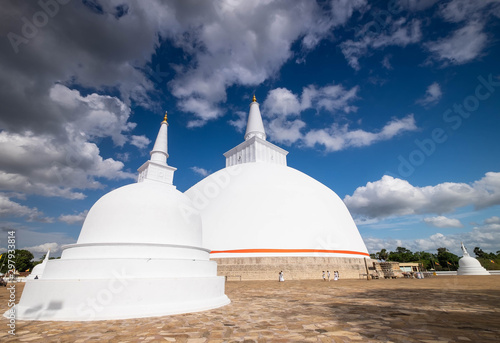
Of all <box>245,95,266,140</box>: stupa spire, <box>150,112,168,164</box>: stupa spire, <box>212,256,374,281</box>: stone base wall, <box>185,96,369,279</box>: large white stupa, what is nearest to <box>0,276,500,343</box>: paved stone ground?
<box>212,256,374,281</box>: stone base wall

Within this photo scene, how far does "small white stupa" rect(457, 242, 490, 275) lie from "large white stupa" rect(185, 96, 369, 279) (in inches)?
667

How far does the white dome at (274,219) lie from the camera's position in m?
17.6

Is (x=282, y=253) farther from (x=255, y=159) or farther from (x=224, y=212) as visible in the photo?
(x=255, y=159)

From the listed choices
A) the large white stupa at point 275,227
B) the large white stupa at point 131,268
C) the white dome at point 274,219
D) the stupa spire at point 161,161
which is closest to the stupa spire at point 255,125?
the large white stupa at point 275,227

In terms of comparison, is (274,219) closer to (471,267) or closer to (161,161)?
(161,161)

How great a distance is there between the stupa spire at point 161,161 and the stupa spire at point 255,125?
10.5 m

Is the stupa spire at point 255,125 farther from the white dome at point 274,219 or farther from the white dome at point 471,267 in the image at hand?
the white dome at point 471,267

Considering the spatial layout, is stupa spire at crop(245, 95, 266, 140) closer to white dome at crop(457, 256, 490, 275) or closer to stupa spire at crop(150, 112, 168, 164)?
stupa spire at crop(150, 112, 168, 164)

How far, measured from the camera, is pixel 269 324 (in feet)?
16.4

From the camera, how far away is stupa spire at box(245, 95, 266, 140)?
91.5 feet

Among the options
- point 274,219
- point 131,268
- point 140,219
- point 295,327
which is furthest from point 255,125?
point 295,327

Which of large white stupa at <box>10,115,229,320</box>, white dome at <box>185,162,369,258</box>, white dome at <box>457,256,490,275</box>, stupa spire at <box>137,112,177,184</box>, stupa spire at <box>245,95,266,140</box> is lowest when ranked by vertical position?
white dome at <box>457,256,490,275</box>

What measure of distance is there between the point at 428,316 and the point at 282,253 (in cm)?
1228

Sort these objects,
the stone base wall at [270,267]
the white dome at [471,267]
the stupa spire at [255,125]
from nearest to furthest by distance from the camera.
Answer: the stone base wall at [270,267] → the white dome at [471,267] → the stupa spire at [255,125]
